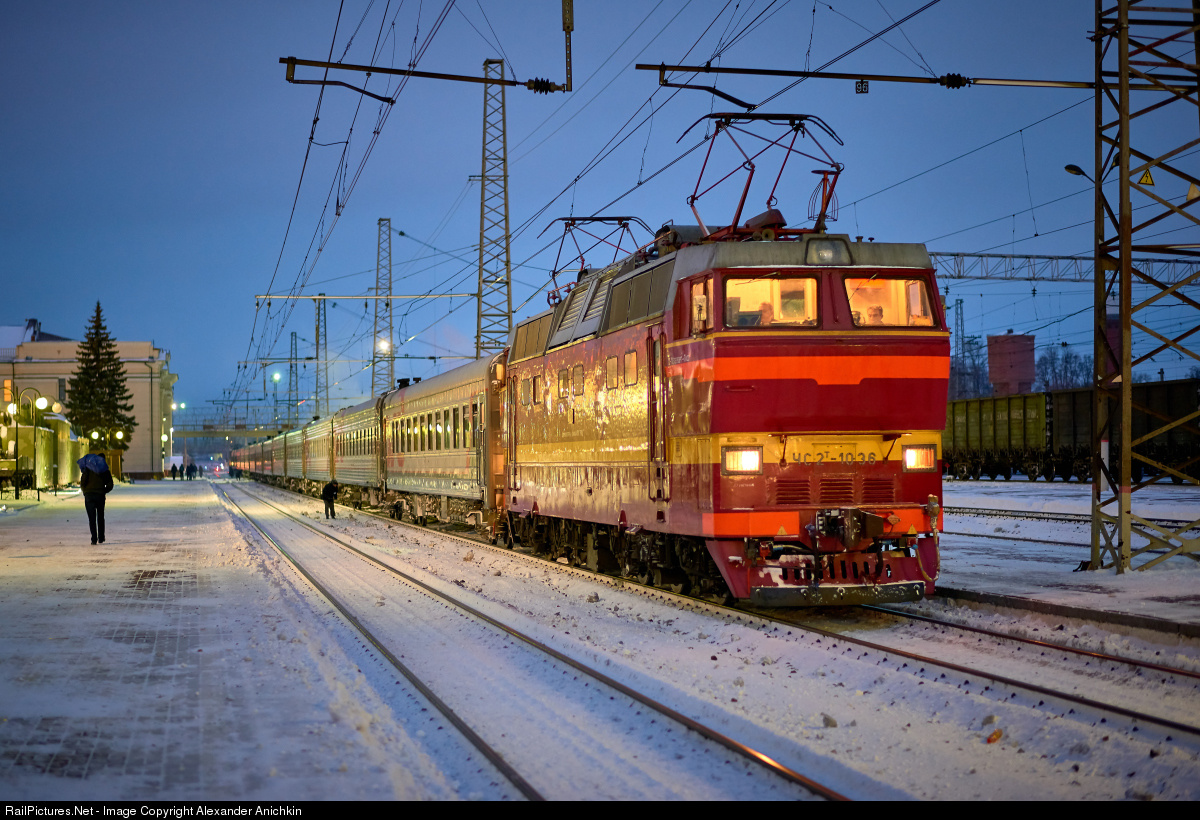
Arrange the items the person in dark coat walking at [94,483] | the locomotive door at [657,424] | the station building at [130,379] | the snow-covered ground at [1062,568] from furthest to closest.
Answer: the station building at [130,379] → the person in dark coat walking at [94,483] → the locomotive door at [657,424] → the snow-covered ground at [1062,568]

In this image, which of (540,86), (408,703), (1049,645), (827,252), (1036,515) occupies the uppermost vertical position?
(540,86)

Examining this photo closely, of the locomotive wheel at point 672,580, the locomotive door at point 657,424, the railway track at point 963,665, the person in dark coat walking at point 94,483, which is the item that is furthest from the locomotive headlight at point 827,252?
the person in dark coat walking at point 94,483

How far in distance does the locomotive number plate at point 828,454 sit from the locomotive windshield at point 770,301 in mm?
1210

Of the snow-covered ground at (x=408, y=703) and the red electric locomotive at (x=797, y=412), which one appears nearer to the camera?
the snow-covered ground at (x=408, y=703)

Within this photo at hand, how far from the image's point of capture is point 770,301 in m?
10.7

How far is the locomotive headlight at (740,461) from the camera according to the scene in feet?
34.2

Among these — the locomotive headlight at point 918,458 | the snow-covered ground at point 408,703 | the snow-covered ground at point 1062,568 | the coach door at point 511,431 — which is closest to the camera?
the snow-covered ground at point 408,703

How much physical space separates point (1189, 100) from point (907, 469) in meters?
6.64

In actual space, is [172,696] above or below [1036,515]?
below

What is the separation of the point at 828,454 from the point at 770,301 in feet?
5.36

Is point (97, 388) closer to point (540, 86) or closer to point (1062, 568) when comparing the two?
point (540, 86)

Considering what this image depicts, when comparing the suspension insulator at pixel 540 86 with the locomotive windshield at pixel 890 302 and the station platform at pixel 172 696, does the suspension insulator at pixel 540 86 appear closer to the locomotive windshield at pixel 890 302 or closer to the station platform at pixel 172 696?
the locomotive windshield at pixel 890 302

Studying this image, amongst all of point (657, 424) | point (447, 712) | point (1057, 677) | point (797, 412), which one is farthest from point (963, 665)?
point (657, 424)
